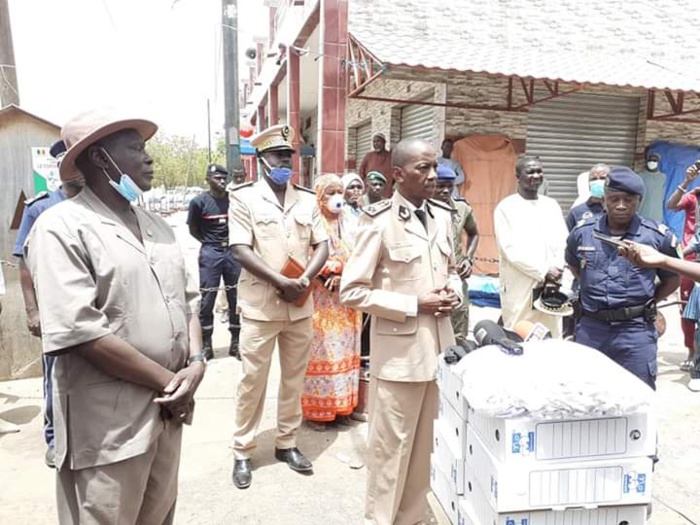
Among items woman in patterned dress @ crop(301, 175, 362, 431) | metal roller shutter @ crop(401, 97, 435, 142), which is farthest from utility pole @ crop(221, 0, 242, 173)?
woman in patterned dress @ crop(301, 175, 362, 431)

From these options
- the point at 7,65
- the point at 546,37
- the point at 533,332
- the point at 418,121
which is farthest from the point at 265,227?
the point at 546,37

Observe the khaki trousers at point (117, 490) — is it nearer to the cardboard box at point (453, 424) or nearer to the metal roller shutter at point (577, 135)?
the cardboard box at point (453, 424)

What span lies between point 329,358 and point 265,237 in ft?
3.58

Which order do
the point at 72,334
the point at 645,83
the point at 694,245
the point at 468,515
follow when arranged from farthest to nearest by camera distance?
the point at 645,83 < the point at 694,245 < the point at 468,515 < the point at 72,334

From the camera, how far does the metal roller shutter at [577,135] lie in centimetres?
910

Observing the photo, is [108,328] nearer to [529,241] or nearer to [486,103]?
[529,241]

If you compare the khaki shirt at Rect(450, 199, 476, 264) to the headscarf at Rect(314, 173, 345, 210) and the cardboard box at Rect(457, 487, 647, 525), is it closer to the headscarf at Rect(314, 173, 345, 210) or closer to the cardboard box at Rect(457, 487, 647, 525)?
the headscarf at Rect(314, 173, 345, 210)

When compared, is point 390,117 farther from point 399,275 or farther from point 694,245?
point 399,275

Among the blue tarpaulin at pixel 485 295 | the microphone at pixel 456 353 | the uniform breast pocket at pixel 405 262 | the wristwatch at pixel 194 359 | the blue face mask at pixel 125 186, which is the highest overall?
the blue face mask at pixel 125 186

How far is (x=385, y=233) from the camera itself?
7.85 ft

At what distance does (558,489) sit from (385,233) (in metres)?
1.22

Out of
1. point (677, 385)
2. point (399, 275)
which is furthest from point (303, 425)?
point (677, 385)

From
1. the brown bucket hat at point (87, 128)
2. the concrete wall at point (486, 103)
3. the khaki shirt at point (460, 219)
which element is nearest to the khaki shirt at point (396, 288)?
the brown bucket hat at point (87, 128)

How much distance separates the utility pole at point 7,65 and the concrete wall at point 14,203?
44.8 inches
